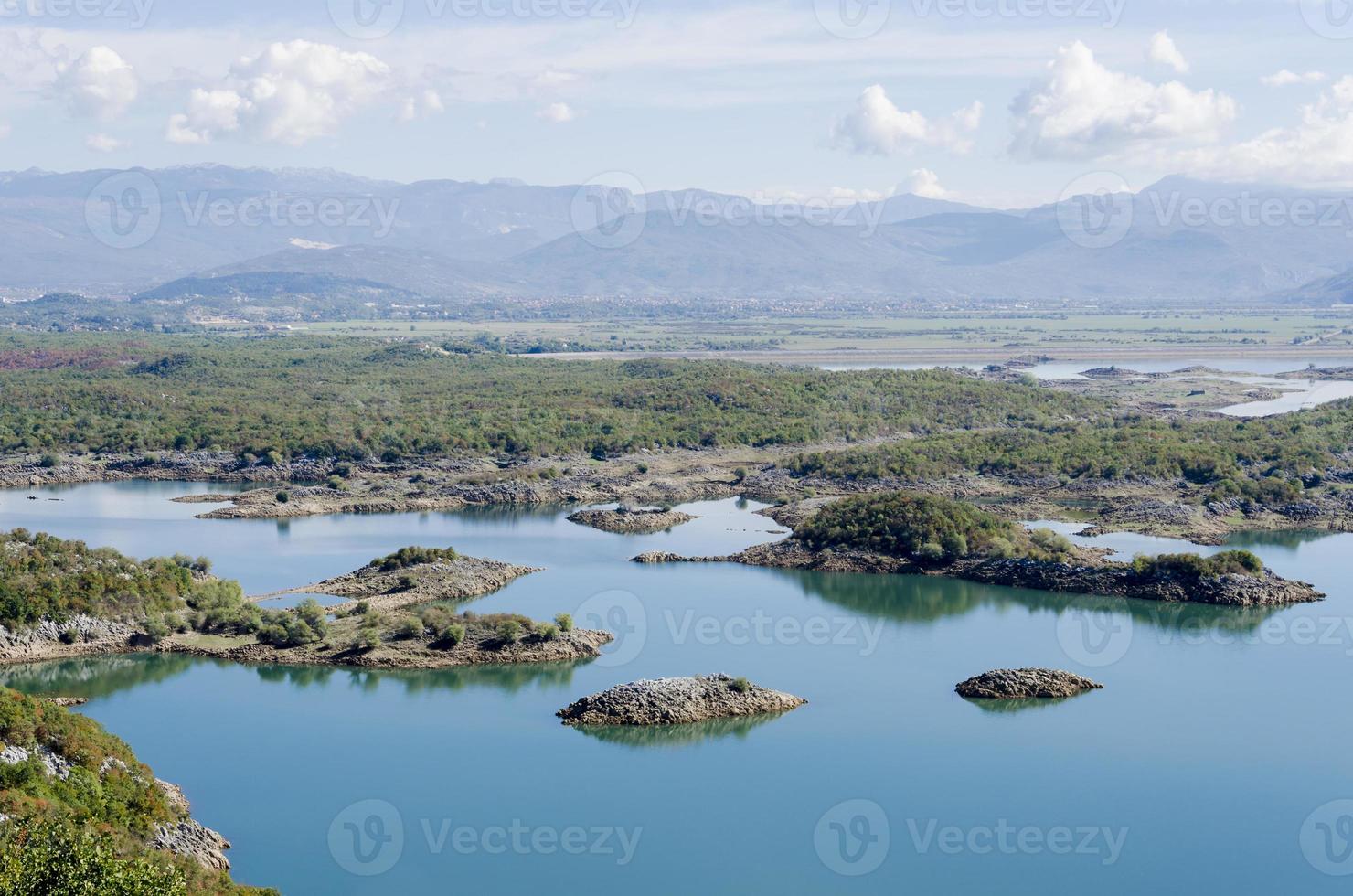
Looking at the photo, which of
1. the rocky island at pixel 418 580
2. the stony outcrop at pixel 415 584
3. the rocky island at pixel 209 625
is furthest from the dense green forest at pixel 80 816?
the stony outcrop at pixel 415 584

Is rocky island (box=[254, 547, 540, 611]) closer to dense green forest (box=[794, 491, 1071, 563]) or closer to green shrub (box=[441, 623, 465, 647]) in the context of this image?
green shrub (box=[441, 623, 465, 647])

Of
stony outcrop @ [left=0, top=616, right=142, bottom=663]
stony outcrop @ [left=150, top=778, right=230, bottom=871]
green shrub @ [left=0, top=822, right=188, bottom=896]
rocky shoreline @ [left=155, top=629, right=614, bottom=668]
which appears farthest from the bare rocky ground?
green shrub @ [left=0, top=822, right=188, bottom=896]

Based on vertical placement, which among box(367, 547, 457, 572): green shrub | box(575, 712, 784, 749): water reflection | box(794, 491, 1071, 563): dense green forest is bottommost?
box(575, 712, 784, 749): water reflection

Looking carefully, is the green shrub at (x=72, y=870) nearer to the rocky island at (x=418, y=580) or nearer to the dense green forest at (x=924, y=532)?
the rocky island at (x=418, y=580)

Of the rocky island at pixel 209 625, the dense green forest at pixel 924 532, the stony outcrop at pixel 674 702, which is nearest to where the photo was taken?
the stony outcrop at pixel 674 702

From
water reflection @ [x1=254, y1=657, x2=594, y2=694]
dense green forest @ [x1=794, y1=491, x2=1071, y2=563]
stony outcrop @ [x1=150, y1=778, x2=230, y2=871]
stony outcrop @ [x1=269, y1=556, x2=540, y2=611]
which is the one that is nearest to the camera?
stony outcrop @ [x1=150, y1=778, x2=230, y2=871]
